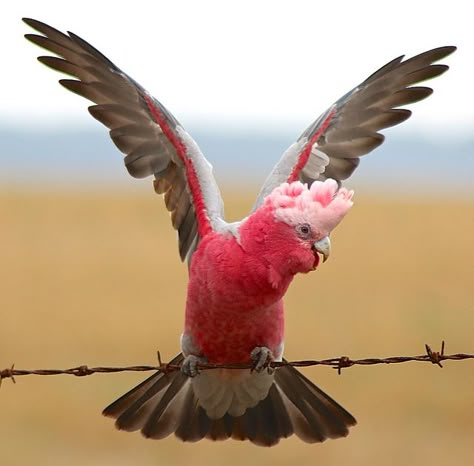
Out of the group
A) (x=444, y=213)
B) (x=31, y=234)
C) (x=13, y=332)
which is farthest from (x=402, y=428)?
(x=444, y=213)

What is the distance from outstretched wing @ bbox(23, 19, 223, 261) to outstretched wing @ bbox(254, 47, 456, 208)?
81cm

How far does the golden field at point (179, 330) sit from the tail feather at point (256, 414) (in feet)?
18.4

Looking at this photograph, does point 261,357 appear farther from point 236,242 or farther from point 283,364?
point 236,242

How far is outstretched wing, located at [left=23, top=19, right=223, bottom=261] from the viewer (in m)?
8.27

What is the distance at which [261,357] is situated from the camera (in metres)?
7.76

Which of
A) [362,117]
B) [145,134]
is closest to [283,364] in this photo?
[145,134]

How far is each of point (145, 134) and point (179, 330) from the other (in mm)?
11013

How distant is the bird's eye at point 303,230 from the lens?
23.3 feet

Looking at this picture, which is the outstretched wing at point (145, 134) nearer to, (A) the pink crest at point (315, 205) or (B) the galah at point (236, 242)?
(B) the galah at point (236, 242)

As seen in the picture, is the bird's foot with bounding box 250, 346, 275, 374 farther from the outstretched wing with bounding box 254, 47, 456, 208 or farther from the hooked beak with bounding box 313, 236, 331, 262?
the outstretched wing with bounding box 254, 47, 456, 208

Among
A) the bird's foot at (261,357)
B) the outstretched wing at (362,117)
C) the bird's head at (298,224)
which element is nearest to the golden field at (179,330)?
the outstretched wing at (362,117)

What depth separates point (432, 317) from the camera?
20.5 metres

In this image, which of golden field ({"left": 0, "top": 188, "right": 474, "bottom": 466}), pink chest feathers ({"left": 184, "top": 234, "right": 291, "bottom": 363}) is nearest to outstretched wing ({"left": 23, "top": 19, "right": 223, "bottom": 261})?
pink chest feathers ({"left": 184, "top": 234, "right": 291, "bottom": 363})

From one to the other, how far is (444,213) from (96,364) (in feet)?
80.6
